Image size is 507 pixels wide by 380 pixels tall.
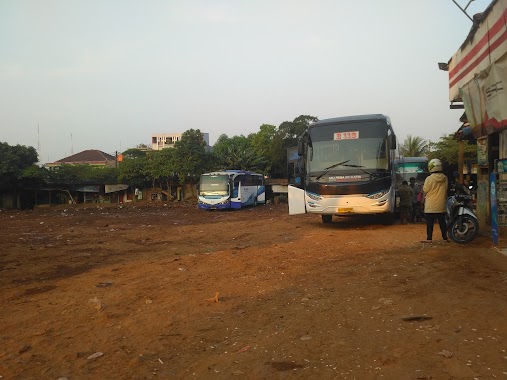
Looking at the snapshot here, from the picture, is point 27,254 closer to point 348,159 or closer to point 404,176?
point 348,159

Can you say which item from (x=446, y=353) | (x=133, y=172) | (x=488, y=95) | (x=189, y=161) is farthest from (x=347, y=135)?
(x=133, y=172)

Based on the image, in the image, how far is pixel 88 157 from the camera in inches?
2576

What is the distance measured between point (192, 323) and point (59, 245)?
8.26m

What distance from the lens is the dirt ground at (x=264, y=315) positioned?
10.5 feet

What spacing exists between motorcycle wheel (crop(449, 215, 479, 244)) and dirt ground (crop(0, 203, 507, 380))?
19 centimetres

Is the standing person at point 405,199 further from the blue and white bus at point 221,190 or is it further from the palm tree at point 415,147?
the palm tree at point 415,147

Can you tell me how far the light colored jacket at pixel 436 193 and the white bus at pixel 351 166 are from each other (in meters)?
3.15

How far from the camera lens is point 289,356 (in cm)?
334

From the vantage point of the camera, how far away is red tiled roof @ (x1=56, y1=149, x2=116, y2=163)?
2520 inches

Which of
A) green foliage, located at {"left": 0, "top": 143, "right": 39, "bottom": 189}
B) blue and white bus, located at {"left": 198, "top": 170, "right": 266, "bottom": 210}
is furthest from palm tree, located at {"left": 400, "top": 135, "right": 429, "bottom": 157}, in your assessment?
green foliage, located at {"left": 0, "top": 143, "right": 39, "bottom": 189}

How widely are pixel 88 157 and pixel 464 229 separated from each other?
2545 inches

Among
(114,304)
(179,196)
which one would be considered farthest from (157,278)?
(179,196)

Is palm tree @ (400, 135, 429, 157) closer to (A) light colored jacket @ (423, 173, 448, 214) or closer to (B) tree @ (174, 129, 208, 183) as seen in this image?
(B) tree @ (174, 129, 208, 183)

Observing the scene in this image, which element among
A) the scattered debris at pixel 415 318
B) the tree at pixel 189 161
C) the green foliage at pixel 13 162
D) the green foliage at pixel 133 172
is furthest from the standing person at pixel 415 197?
the green foliage at pixel 133 172
